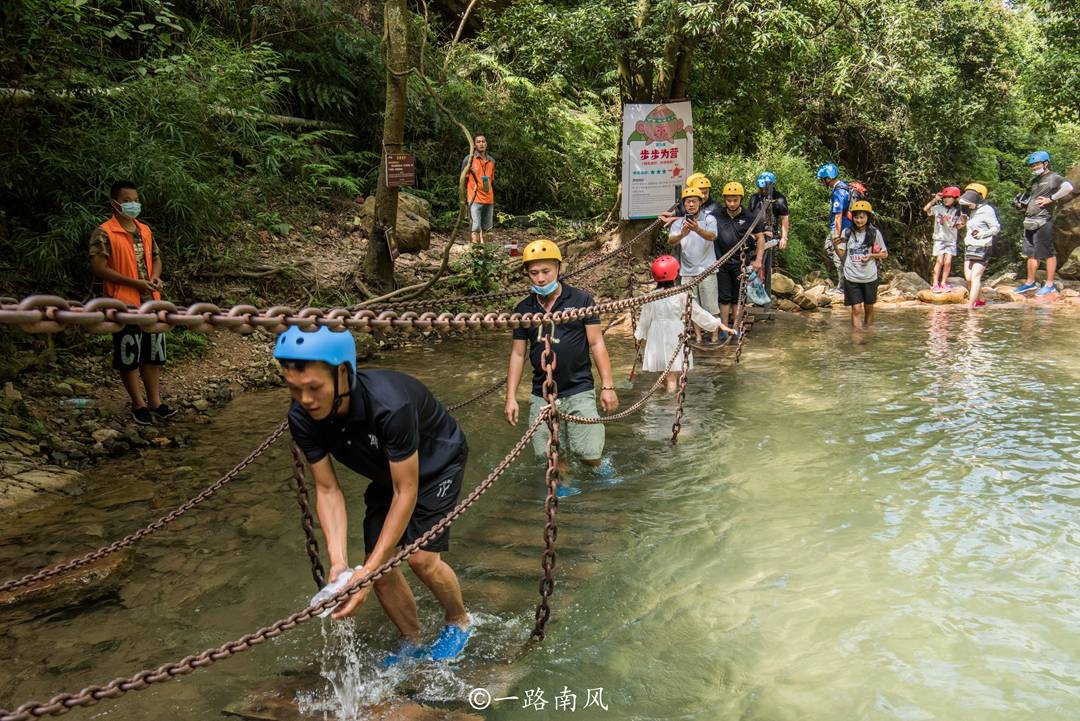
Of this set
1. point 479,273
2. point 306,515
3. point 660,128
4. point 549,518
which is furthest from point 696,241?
point 306,515

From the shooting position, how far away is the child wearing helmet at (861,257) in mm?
10750

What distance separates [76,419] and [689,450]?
520 centimetres

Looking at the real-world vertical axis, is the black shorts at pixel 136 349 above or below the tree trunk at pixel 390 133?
below

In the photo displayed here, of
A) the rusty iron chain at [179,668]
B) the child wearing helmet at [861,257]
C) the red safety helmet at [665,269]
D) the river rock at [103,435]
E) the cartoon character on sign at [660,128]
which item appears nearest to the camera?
the rusty iron chain at [179,668]

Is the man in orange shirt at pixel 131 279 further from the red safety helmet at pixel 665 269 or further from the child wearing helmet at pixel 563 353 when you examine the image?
the red safety helmet at pixel 665 269

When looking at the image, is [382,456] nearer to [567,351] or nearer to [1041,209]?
[567,351]

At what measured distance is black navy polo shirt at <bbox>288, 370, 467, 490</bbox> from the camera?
10.7 ft

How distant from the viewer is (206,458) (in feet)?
21.8

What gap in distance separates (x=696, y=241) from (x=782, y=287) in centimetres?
509

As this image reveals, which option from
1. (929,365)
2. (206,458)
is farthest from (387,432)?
(929,365)

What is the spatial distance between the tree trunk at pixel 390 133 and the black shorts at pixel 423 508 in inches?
267

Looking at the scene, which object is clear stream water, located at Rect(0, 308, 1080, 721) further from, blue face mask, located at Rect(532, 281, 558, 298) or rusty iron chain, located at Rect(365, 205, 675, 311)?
blue face mask, located at Rect(532, 281, 558, 298)

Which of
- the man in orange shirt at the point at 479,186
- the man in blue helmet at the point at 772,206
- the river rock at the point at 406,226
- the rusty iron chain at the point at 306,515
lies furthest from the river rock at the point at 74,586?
the man in orange shirt at the point at 479,186

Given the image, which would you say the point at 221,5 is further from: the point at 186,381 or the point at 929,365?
the point at 929,365
